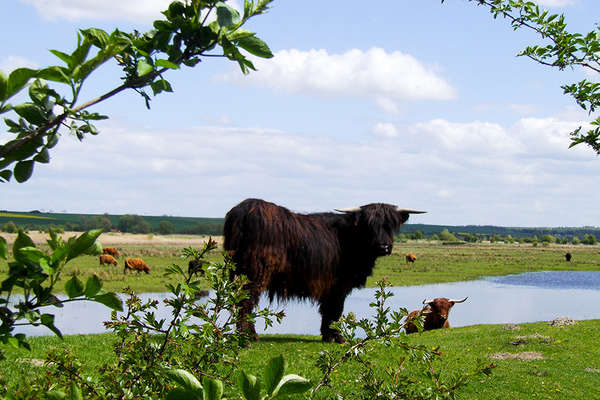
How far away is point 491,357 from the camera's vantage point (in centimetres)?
1076

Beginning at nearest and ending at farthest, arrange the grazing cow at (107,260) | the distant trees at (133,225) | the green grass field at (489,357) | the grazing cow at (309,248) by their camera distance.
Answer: the green grass field at (489,357) < the grazing cow at (309,248) < the grazing cow at (107,260) < the distant trees at (133,225)

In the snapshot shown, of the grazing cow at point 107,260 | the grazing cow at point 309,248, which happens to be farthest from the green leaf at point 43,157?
the grazing cow at point 107,260

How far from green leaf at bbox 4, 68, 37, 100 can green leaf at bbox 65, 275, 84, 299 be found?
0.31m

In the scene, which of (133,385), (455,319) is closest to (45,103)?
(133,385)

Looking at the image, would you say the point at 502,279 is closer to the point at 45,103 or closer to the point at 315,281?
the point at 315,281

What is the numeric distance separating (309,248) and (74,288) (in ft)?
27.1

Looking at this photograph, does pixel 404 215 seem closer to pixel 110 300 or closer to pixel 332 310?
pixel 332 310

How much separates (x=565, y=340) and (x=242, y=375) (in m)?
12.7

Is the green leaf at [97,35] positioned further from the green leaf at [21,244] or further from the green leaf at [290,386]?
the green leaf at [290,386]

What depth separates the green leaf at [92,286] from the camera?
98 cm

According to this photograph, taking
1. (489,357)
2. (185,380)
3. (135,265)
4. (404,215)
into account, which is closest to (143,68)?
(185,380)

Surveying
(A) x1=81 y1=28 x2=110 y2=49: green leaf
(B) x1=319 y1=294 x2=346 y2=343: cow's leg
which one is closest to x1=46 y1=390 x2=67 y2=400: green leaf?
(A) x1=81 y1=28 x2=110 y2=49: green leaf

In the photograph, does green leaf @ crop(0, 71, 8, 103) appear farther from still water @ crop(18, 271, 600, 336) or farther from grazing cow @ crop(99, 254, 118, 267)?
grazing cow @ crop(99, 254, 118, 267)

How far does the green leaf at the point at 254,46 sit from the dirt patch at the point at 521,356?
35.1 feet
